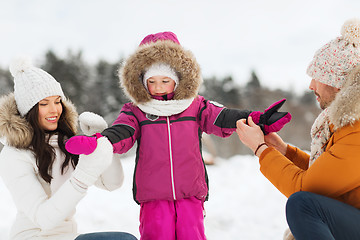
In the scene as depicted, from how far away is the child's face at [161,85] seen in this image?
215 centimetres

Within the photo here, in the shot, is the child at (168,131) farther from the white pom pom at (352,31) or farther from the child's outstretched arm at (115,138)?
Answer: the white pom pom at (352,31)

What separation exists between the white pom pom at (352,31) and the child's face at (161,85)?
1087 mm

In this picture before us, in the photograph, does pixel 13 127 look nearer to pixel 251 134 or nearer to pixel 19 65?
pixel 19 65

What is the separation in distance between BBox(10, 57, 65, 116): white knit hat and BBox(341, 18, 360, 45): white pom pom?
1.75 m

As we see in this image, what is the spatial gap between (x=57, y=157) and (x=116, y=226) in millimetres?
1498

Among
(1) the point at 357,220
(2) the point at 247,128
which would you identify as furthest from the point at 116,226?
(1) the point at 357,220

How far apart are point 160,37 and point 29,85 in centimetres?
94

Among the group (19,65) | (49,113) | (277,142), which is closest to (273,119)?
(277,142)

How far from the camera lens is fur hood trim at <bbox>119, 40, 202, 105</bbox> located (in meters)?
2.14


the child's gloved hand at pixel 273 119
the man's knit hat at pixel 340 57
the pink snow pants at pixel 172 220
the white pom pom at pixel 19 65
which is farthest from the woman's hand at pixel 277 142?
the white pom pom at pixel 19 65

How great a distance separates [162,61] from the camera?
7.05 ft

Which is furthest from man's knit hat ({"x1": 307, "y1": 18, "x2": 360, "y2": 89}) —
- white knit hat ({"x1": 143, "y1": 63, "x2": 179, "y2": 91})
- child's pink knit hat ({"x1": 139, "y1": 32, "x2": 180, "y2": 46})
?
child's pink knit hat ({"x1": 139, "y1": 32, "x2": 180, "y2": 46})

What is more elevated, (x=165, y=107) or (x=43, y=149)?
(x=165, y=107)

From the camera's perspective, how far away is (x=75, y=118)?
2229 mm
